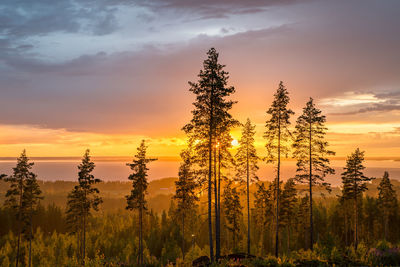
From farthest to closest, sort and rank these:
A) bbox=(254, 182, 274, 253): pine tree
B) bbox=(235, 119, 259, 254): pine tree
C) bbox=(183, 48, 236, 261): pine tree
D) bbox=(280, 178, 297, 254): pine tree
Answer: bbox=(254, 182, 274, 253): pine tree → bbox=(280, 178, 297, 254): pine tree → bbox=(235, 119, 259, 254): pine tree → bbox=(183, 48, 236, 261): pine tree

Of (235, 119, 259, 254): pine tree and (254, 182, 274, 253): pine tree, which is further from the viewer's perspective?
(254, 182, 274, 253): pine tree

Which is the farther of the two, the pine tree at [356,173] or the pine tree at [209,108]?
the pine tree at [356,173]

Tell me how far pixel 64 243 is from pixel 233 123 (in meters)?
80.3

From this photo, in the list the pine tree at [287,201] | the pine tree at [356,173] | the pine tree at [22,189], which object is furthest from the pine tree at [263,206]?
the pine tree at [22,189]

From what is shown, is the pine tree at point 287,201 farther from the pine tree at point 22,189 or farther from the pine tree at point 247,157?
the pine tree at point 22,189

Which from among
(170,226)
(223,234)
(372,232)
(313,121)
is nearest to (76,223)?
(223,234)

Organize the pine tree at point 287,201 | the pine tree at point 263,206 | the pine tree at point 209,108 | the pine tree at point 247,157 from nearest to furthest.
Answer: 1. the pine tree at point 209,108
2. the pine tree at point 247,157
3. the pine tree at point 287,201
4. the pine tree at point 263,206

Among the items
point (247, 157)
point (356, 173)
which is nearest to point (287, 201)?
point (356, 173)

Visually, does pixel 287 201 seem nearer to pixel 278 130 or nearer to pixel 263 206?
pixel 263 206

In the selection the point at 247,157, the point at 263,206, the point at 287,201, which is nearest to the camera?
the point at 247,157

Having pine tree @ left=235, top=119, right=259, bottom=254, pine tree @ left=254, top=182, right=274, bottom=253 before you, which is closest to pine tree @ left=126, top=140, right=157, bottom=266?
pine tree @ left=235, top=119, right=259, bottom=254

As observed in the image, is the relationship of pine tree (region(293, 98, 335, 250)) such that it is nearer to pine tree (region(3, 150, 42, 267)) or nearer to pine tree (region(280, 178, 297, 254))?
pine tree (region(280, 178, 297, 254))

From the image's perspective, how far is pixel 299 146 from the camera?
33.9 meters

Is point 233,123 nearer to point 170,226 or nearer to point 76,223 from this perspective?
point 76,223
